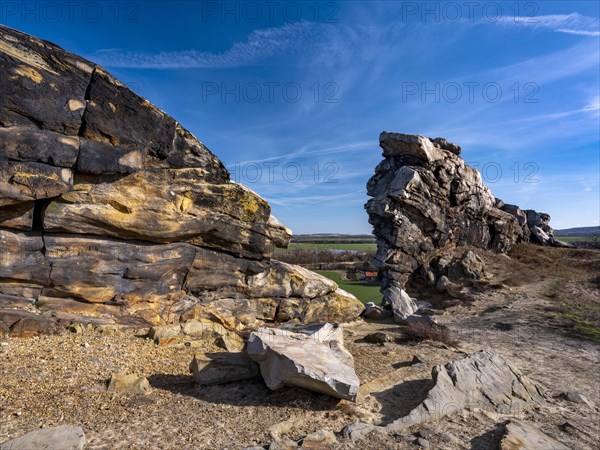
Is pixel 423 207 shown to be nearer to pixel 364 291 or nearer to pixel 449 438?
pixel 364 291

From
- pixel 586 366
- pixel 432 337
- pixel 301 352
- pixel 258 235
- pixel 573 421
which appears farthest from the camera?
pixel 258 235

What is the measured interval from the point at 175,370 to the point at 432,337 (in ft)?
40.4

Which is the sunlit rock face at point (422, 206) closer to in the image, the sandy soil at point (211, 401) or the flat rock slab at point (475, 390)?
the sandy soil at point (211, 401)

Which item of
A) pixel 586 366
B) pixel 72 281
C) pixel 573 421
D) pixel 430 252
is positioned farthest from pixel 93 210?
pixel 430 252

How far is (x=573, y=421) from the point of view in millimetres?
9836

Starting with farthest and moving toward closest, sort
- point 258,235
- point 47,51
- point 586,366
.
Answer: point 258,235
point 47,51
point 586,366

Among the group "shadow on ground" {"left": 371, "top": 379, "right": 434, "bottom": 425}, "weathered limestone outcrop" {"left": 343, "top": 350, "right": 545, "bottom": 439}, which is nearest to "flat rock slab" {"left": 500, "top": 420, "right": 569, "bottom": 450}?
"weathered limestone outcrop" {"left": 343, "top": 350, "right": 545, "bottom": 439}

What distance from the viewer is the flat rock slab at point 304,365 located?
9484 millimetres

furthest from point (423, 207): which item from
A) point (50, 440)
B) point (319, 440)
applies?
point (50, 440)

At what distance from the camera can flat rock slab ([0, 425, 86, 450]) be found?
6636 mm

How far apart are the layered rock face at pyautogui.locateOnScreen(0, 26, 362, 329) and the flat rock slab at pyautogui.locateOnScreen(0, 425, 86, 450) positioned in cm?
932

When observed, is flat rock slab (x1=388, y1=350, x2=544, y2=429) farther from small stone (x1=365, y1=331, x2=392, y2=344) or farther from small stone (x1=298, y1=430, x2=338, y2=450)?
small stone (x1=365, y1=331, x2=392, y2=344)

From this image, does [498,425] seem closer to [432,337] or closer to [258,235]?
[432,337]

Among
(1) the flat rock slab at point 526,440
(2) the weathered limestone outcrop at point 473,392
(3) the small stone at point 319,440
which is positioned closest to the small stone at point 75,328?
(3) the small stone at point 319,440
